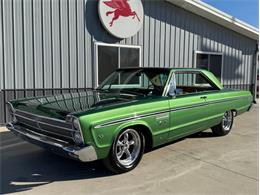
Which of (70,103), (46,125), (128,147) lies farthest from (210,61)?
(46,125)

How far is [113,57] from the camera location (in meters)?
8.82

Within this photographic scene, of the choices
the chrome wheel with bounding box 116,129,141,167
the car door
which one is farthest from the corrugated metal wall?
the chrome wheel with bounding box 116,129,141,167

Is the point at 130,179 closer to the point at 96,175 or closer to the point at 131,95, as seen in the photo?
the point at 96,175

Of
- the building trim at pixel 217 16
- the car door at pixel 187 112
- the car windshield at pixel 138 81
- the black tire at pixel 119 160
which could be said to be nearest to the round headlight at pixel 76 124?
the black tire at pixel 119 160

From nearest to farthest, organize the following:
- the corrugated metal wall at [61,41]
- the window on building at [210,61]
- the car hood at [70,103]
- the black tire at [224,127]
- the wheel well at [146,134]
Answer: the car hood at [70,103], the wheel well at [146,134], the black tire at [224,127], the corrugated metal wall at [61,41], the window on building at [210,61]

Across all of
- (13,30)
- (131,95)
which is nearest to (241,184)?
(131,95)

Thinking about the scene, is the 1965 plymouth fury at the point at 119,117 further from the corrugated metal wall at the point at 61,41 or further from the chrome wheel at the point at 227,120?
the corrugated metal wall at the point at 61,41

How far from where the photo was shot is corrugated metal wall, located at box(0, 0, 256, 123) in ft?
23.4

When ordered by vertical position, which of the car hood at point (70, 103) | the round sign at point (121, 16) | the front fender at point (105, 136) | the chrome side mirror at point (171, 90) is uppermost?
the round sign at point (121, 16)

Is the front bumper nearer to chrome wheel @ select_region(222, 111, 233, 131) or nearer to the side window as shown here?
the side window

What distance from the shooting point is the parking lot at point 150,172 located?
366cm

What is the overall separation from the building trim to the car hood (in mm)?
6359

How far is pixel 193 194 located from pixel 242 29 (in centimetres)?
1041

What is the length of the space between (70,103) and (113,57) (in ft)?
15.6
